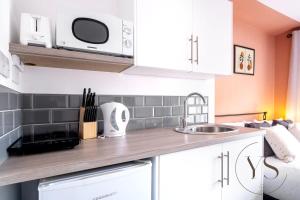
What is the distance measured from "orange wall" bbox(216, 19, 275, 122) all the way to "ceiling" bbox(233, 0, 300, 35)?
9 cm

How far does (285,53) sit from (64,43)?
3669 mm

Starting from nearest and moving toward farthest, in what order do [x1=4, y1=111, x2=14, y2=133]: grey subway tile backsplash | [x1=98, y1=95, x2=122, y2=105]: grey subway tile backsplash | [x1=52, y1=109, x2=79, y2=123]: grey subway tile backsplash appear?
[x1=4, y1=111, x2=14, y2=133]: grey subway tile backsplash → [x1=52, y1=109, x2=79, y2=123]: grey subway tile backsplash → [x1=98, y1=95, x2=122, y2=105]: grey subway tile backsplash

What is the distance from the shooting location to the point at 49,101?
1.27 meters

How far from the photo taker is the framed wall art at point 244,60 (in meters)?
2.78

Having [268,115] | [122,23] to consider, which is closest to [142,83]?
[122,23]

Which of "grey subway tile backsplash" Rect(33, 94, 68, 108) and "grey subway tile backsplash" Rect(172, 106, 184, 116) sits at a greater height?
"grey subway tile backsplash" Rect(33, 94, 68, 108)

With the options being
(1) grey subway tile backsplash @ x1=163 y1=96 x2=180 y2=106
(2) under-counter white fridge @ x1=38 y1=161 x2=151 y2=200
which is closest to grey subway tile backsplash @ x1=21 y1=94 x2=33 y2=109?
(2) under-counter white fridge @ x1=38 y1=161 x2=151 y2=200

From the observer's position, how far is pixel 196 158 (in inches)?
46.5

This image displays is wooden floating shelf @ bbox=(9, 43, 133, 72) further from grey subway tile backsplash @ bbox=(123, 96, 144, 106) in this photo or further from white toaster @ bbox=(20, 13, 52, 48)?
grey subway tile backsplash @ bbox=(123, 96, 144, 106)

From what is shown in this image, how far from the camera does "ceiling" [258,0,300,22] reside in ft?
7.80

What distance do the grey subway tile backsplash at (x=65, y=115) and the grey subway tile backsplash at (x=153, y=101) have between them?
590 mm

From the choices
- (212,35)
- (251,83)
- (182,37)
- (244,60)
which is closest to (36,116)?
(182,37)

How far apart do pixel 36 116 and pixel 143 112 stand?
79 centimetres

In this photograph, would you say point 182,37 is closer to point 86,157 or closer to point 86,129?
point 86,129
